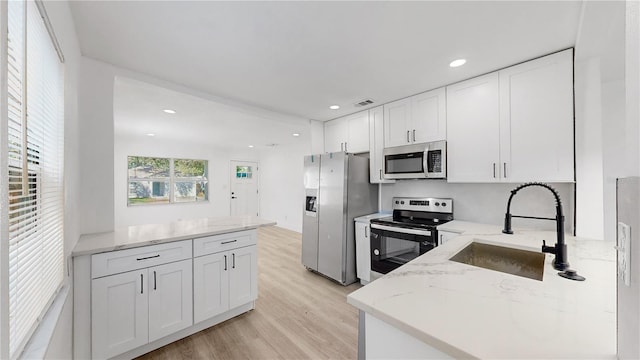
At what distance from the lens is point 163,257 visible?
1885mm

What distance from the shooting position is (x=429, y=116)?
268 centimetres

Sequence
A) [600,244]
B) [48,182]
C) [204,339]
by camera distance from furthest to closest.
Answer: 1. [204,339]
2. [600,244]
3. [48,182]

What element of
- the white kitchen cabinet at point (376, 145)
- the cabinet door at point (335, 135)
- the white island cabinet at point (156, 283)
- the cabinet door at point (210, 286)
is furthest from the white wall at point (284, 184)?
the cabinet door at point (210, 286)

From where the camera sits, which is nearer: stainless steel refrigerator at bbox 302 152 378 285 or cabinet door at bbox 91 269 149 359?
cabinet door at bbox 91 269 149 359

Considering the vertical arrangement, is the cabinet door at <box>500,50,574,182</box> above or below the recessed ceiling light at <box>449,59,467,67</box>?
below

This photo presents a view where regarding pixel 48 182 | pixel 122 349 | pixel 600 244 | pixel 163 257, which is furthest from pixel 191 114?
pixel 600 244

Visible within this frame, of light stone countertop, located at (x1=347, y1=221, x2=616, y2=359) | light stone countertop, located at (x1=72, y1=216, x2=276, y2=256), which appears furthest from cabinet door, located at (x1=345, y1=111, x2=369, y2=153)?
light stone countertop, located at (x1=347, y1=221, x2=616, y2=359)

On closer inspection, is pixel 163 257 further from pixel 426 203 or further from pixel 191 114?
pixel 426 203

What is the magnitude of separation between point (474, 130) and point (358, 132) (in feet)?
4.78

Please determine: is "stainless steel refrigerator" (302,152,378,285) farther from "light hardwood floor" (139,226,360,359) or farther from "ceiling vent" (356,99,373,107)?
"ceiling vent" (356,99,373,107)

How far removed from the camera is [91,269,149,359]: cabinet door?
161cm

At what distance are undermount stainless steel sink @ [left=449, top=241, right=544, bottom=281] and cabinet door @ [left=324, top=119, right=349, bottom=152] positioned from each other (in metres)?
2.30

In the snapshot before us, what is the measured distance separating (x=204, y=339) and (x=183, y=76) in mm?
2401

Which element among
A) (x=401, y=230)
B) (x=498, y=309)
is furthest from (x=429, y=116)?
(x=498, y=309)
